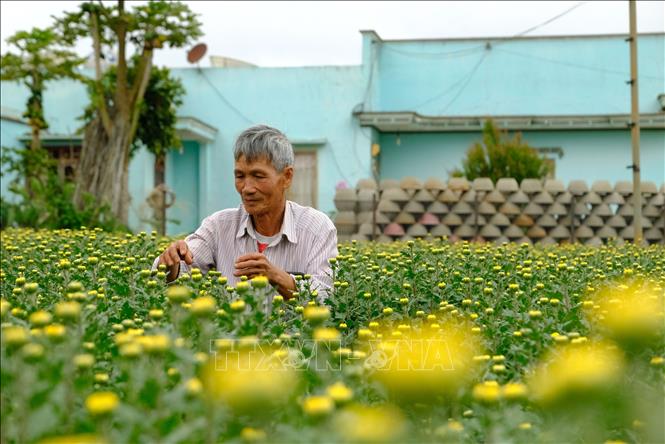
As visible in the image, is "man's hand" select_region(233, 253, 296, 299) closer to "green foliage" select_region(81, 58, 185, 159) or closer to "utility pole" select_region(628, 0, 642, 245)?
"utility pole" select_region(628, 0, 642, 245)

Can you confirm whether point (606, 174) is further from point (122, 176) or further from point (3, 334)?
point (3, 334)

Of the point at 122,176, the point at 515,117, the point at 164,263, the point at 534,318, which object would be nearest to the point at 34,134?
the point at 122,176

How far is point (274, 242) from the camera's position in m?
4.38

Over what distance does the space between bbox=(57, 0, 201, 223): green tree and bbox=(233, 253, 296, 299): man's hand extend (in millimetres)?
12791

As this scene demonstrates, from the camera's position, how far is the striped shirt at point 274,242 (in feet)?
14.1

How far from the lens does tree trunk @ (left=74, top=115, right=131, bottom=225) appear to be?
52.3ft

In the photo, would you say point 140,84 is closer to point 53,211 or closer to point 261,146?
point 53,211

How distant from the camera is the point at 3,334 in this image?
5.94 ft

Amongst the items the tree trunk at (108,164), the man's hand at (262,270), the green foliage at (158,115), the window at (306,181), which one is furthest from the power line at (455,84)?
the man's hand at (262,270)

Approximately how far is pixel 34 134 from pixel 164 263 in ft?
54.8

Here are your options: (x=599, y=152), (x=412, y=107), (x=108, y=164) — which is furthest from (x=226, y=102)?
(x=599, y=152)

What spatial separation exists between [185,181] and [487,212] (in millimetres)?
9041

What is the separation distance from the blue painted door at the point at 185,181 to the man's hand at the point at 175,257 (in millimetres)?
16786

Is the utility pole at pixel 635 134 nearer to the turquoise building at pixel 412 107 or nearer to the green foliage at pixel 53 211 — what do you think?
the turquoise building at pixel 412 107
